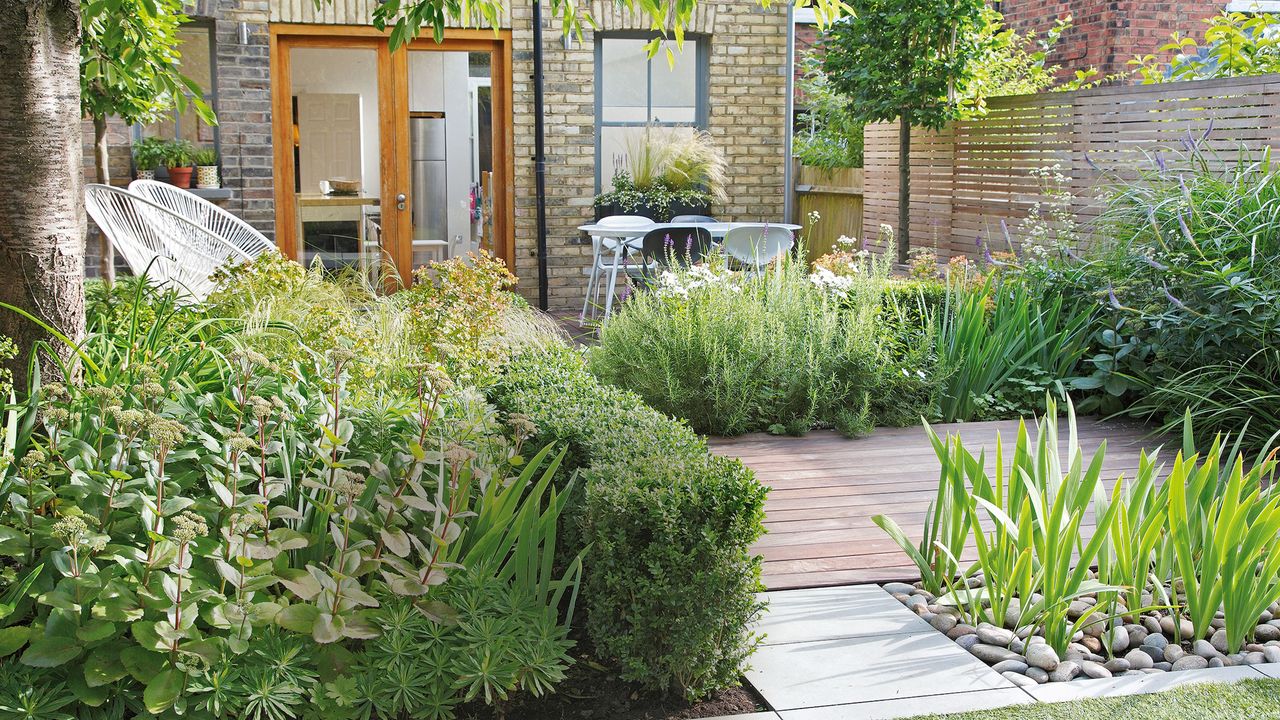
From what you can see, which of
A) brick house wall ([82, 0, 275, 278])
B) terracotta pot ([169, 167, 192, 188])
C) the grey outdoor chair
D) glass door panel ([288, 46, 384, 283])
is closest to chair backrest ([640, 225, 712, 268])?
the grey outdoor chair

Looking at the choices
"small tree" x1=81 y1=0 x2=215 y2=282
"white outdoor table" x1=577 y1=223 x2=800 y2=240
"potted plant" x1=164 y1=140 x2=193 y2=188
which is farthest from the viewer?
"potted plant" x1=164 y1=140 x2=193 y2=188

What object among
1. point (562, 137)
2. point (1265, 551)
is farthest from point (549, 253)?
point (1265, 551)

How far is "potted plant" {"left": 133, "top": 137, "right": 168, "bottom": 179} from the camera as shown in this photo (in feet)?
27.0

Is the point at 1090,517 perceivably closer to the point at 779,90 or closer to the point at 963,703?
the point at 963,703

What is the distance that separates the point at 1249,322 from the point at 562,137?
5.84 m

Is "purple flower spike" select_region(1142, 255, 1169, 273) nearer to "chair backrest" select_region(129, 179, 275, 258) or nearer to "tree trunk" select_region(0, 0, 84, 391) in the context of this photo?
A: "tree trunk" select_region(0, 0, 84, 391)

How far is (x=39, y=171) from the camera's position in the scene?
9.58 feet

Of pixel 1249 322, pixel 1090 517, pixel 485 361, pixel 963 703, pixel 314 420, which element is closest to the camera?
pixel 963 703

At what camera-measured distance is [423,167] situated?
29.9ft

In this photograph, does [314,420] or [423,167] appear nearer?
[314,420]

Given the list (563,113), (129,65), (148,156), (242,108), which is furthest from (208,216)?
(129,65)

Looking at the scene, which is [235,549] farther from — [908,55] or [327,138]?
[908,55]

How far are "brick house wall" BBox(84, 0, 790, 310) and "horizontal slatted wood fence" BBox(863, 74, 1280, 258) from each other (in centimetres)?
123

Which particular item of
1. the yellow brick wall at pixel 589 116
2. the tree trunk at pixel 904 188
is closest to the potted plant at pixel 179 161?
the yellow brick wall at pixel 589 116
